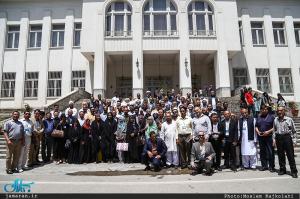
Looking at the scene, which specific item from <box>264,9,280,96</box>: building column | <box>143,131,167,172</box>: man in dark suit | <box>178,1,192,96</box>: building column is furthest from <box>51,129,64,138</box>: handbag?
<box>264,9,280,96</box>: building column

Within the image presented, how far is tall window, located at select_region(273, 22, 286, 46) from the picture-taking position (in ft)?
75.6

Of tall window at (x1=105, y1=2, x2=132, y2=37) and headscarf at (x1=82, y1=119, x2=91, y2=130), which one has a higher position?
tall window at (x1=105, y1=2, x2=132, y2=37)

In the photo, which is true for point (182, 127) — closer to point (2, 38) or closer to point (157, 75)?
point (157, 75)

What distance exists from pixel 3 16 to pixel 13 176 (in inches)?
793

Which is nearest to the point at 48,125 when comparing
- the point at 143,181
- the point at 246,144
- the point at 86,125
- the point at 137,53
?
the point at 86,125

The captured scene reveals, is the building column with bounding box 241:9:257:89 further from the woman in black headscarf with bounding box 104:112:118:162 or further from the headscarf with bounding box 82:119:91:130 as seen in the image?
the headscarf with bounding box 82:119:91:130

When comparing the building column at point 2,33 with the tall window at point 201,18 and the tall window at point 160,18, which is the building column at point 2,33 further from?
the tall window at point 201,18

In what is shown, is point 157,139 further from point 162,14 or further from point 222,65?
point 162,14

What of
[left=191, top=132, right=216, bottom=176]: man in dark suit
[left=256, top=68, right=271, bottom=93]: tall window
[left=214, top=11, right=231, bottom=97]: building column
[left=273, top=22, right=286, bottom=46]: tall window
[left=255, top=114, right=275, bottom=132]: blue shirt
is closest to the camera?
[left=191, top=132, right=216, bottom=176]: man in dark suit

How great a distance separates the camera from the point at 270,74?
2216 cm

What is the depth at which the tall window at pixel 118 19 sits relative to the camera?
781 inches

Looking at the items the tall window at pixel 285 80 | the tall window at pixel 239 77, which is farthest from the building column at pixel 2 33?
the tall window at pixel 285 80

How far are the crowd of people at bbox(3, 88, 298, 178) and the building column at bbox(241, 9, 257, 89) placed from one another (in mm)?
13150

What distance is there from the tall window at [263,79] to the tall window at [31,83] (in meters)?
19.2
